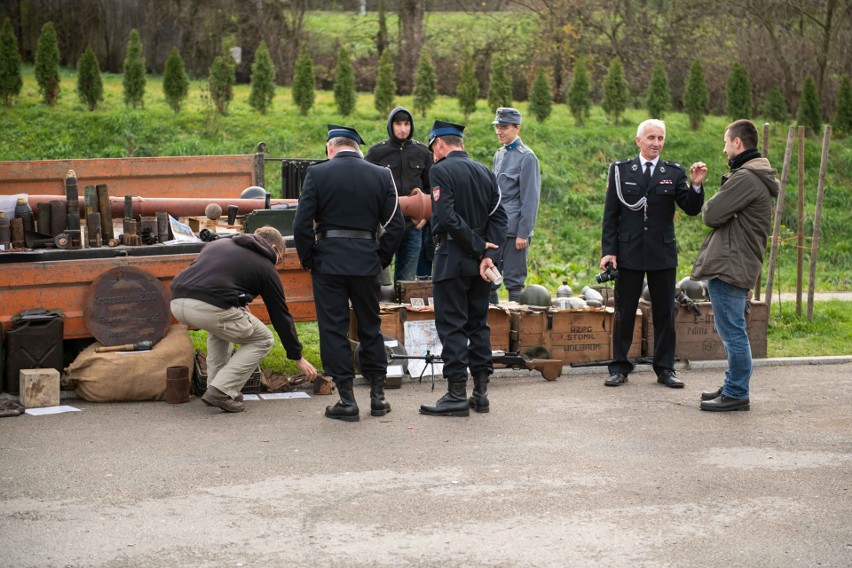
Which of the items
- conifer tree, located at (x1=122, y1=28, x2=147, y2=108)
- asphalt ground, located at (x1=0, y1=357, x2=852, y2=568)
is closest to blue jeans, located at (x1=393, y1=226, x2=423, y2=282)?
asphalt ground, located at (x1=0, y1=357, x2=852, y2=568)

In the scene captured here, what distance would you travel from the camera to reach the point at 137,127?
20.6 m

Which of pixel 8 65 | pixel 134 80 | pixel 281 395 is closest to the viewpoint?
pixel 281 395

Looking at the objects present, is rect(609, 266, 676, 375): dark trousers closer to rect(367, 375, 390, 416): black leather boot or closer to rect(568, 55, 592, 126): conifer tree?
rect(367, 375, 390, 416): black leather boot

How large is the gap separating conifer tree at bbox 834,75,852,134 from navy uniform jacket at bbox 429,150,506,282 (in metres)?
17.6

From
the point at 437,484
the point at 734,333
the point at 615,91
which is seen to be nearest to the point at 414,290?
the point at 734,333

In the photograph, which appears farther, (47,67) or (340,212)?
(47,67)

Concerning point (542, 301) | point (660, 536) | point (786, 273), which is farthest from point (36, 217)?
point (786, 273)

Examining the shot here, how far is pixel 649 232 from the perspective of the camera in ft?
29.7

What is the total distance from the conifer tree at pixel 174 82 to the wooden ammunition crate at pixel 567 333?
44.3 ft

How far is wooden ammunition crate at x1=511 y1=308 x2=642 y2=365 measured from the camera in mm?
9711

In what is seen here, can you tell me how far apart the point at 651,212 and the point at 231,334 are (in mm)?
3307

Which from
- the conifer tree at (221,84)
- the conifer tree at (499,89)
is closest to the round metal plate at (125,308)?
the conifer tree at (221,84)

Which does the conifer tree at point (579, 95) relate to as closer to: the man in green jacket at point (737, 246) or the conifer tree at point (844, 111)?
the conifer tree at point (844, 111)

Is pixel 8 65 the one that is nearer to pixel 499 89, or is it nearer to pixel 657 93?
pixel 499 89
